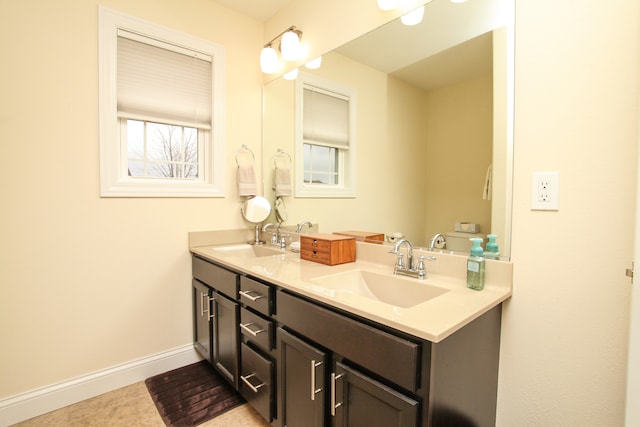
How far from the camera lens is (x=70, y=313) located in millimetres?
1726

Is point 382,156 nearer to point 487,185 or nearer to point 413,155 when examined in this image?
point 413,155

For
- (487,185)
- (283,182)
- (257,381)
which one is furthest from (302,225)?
(487,185)

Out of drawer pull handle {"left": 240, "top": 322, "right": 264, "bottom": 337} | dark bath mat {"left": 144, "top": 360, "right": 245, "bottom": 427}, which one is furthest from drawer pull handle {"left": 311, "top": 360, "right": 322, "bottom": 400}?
dark bath mat {"left": 144, "top": 360, "right": 245, "bottom": 427}

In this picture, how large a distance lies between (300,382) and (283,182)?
4.55ft

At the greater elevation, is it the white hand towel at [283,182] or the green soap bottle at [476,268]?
the white hand towel at [283,182]

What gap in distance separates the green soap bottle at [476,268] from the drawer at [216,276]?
107 cm

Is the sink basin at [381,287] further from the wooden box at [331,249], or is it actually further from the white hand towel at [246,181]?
the white hand towel at [246,181]

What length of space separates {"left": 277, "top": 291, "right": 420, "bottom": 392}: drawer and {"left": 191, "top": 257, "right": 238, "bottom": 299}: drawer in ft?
1.49

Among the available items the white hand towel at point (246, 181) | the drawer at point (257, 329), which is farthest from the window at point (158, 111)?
the drawer at point (257, 329)

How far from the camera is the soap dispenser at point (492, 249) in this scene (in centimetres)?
116

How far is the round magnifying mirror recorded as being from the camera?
2312 millimetres

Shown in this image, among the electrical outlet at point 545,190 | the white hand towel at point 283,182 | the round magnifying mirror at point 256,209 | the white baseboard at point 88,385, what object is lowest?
the white baseboard at point 88,385

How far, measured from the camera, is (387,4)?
1.48m

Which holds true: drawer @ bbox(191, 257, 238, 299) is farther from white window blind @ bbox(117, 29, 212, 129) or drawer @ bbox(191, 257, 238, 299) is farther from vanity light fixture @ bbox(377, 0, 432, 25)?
vanity light fixture @ bbox(377, 0, 432, 25)
